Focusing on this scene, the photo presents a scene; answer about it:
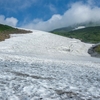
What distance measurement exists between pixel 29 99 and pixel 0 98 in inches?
60.3

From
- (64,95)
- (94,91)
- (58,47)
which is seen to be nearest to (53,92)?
(64,95)

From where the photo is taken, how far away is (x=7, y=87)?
11.7 meters

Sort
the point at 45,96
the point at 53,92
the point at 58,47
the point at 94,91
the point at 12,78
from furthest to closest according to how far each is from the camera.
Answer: the point at 58,47, the point at 12,78, the point at 94,91, the point at 53,92, the point at 45,96

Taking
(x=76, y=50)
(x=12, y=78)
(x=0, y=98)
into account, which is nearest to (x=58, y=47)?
(x=76, y=50)

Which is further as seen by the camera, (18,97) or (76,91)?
(76,91)

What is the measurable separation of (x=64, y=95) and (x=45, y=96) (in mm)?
1251

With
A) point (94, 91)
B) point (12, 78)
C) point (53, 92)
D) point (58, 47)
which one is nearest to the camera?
point (53, 92)

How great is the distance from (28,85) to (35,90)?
43.2 inches

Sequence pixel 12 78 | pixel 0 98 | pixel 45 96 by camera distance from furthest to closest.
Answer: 1. pixel 12 78
2. pixel 45 96
3. pixel 0 98

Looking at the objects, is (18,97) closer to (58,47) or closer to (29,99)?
(29,99)

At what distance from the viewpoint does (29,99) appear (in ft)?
33.1

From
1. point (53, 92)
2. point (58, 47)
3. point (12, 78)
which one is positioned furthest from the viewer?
point (58, 47)

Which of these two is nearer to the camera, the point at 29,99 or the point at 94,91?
the point at 29,99

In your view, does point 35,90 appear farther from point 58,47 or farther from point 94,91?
point 58,47
